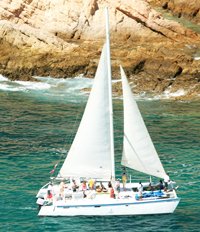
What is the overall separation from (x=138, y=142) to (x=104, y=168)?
8.33 ft

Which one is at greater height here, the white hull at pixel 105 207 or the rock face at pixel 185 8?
the rock face at pixel 185 8

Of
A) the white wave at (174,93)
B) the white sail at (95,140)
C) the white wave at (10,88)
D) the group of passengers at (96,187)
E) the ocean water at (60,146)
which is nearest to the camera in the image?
the ocean water at (60,146)

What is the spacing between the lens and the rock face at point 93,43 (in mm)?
74688

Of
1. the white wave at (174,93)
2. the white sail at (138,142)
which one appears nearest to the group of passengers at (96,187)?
the white sail at (138,142)

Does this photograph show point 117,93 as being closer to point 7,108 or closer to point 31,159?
point 7,108

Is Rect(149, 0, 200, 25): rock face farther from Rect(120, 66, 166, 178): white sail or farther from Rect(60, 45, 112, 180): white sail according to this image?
Rect(60, 45, 112, 180): white sail

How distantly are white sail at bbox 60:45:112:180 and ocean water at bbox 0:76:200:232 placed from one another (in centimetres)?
313

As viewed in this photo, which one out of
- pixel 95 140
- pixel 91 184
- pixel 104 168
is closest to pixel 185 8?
pixel 95 140

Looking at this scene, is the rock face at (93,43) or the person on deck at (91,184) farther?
the rock face at (93,43)

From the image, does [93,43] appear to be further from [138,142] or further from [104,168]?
[104,168]

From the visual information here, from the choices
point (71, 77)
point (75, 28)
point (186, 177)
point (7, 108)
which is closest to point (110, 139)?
point (186, 177)

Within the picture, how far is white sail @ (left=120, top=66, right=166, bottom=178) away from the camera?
40.2 meters

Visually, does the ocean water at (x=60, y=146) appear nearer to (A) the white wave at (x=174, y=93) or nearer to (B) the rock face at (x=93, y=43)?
(A) the white wave at (x=174, y=93)

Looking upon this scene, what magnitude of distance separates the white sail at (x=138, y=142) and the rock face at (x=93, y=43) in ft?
104
